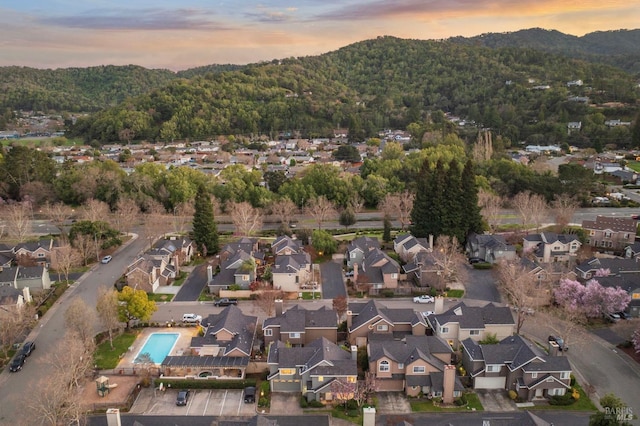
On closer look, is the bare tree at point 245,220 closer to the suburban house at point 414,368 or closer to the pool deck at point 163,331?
the pool deck at point 163,331

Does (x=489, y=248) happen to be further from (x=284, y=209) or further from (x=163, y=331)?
(x=163, y=331)

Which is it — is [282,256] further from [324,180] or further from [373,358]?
[324,180]

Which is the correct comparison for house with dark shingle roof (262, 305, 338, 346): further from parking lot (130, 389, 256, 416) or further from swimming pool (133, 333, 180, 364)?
swimming pool (133, 333, 180, 364)

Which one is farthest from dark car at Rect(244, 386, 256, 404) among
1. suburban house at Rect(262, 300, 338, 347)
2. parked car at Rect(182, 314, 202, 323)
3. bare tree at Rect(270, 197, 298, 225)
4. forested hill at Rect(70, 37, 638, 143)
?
forested hill at Rect(70, 37, 638, 143)

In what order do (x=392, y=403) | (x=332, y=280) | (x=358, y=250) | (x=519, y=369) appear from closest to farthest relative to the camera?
(x=392, y=403) < (x=519, y=369) < (x=332, y=280) < (x=358, y=250)

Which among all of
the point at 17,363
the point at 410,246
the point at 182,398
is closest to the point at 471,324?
the point at 410,246

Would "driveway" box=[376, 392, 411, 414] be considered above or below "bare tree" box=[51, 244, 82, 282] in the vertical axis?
below
